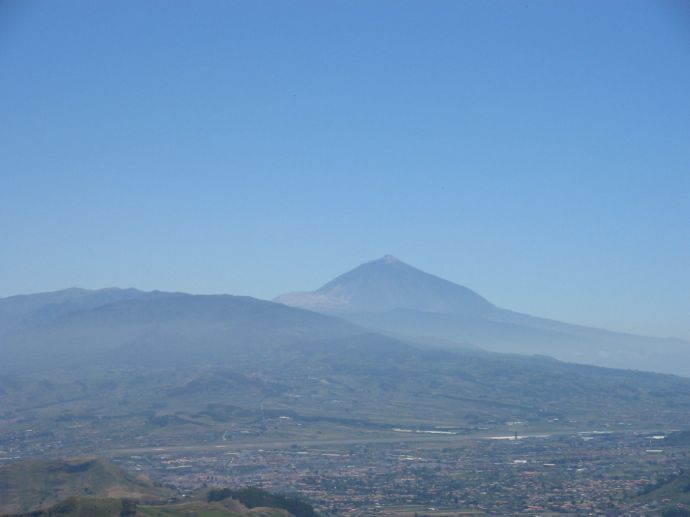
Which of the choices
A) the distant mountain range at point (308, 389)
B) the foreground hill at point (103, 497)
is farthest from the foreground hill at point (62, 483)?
the distant mountain range at point (308, 389)

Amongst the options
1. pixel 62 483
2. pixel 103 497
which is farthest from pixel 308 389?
pixel 103 497

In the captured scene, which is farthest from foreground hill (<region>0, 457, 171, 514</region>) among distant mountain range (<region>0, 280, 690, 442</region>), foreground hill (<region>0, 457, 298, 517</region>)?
distant mountain range (<region>0, 280, 690, 442</region>)

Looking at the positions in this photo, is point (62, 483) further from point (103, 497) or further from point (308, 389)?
Answer: point (308, 389)

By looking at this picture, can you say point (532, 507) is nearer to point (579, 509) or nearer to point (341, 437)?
point (579, 509)

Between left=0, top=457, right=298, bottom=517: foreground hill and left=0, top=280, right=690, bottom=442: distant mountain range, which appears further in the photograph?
left=0, top=280, right=690, bottom=442: distant mountain range

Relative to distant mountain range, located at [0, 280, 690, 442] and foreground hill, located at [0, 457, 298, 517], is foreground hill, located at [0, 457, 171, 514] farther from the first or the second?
distant mountain range, located at [0, 280, 690, 442]

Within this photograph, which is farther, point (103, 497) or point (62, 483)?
point (62, 483)

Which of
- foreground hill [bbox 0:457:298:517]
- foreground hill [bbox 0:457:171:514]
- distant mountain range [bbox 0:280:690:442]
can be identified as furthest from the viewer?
distant mountain range [bbox 0:280:690:442]

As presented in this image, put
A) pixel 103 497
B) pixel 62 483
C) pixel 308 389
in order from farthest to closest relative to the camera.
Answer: pixel 308 389 < pixel 62 483 < pixel 103 497

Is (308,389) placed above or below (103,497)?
above

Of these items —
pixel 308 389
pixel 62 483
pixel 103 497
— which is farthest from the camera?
pixel 308 389

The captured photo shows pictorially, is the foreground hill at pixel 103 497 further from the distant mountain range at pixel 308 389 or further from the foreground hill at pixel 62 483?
the distant mountain range at pixel 308 389
